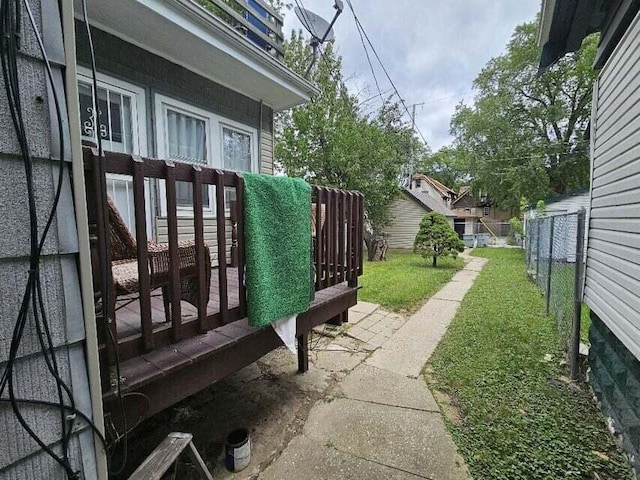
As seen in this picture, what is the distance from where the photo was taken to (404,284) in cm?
737

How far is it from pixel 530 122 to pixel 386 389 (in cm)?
1926

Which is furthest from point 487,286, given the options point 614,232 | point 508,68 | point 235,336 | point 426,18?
point 508,68

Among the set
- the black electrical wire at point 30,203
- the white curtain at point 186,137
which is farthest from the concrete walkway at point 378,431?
the white curtain at point 186,137

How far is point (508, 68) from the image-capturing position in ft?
54.6

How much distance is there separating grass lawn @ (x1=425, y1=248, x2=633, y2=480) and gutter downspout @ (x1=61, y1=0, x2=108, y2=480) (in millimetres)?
2122

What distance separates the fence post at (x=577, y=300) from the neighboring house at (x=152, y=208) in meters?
2.21

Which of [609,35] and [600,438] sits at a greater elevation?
[609,35]

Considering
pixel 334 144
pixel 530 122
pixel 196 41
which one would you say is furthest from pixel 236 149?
pixel 530 122

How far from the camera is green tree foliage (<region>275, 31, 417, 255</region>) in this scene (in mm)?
11852

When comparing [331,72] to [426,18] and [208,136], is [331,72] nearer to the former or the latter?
[426,18]

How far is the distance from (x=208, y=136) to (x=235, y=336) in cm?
301

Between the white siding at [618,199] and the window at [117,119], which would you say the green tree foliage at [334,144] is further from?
the white siding at [618,199]

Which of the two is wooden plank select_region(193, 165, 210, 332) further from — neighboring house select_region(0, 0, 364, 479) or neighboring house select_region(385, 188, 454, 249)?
neighboring house select_region(385, 188, 454, 249)

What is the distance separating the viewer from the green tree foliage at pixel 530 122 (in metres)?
15.2
